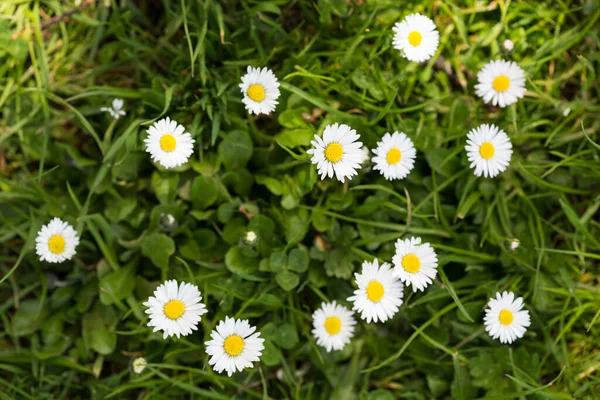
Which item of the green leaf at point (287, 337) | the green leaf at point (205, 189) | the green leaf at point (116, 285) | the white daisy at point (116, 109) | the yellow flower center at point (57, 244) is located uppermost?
the white daisy at point (116, 109)

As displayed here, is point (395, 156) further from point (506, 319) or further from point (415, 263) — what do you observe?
point (506, 319)

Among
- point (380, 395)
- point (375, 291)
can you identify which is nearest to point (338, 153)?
point (375, 291)

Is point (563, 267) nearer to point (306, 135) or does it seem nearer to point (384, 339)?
point (384, 339)

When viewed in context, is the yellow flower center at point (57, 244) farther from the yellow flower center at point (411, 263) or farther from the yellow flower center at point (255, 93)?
the yellow flower center at point (411, 263)

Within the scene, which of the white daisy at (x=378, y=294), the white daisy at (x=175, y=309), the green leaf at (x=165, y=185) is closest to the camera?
the white daisy at (x=175, y=309)

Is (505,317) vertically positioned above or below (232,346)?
above

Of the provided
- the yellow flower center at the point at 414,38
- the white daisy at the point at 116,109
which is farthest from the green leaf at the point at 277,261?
the yellow flower center at the point at 414,38

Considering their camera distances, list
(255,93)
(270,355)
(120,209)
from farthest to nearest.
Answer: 1. (120,209)
2. (270,355)
3. (255,93)
